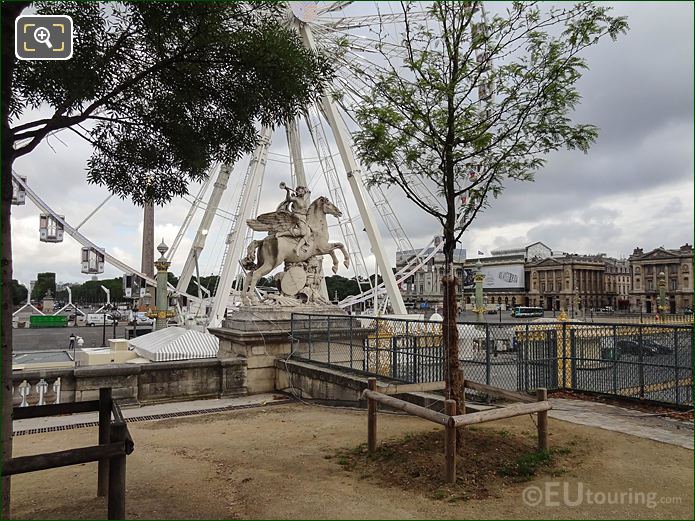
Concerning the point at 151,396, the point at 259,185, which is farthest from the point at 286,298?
the point at 259,185

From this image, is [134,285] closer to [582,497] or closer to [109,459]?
[109,459]

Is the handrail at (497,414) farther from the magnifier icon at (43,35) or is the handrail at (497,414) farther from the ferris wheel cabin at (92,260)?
the ferris wheel cabin at (92,260)

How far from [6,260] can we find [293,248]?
27.2 ft

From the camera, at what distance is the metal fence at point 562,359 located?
25.6ft

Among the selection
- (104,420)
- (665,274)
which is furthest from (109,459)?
(665,274)

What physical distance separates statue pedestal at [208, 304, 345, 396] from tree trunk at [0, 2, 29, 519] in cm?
715

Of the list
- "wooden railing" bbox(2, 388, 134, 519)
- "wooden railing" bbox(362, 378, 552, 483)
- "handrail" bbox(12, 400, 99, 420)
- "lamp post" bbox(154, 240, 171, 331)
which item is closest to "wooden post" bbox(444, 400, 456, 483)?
"wooden railing" bbox(362, 378, 552, 483)

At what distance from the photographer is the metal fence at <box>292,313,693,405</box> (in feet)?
25.6

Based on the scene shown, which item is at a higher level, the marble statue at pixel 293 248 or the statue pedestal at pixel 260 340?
the marble statue at pixel 293 248

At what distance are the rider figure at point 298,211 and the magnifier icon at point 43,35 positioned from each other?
300 inches

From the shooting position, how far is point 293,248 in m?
12.0

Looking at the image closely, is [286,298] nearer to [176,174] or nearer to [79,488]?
[176,174]

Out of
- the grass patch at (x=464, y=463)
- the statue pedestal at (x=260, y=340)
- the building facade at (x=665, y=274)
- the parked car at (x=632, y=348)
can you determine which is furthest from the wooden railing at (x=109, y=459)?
the building facade at (x=665, y=274)

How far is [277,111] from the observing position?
5664 mm
